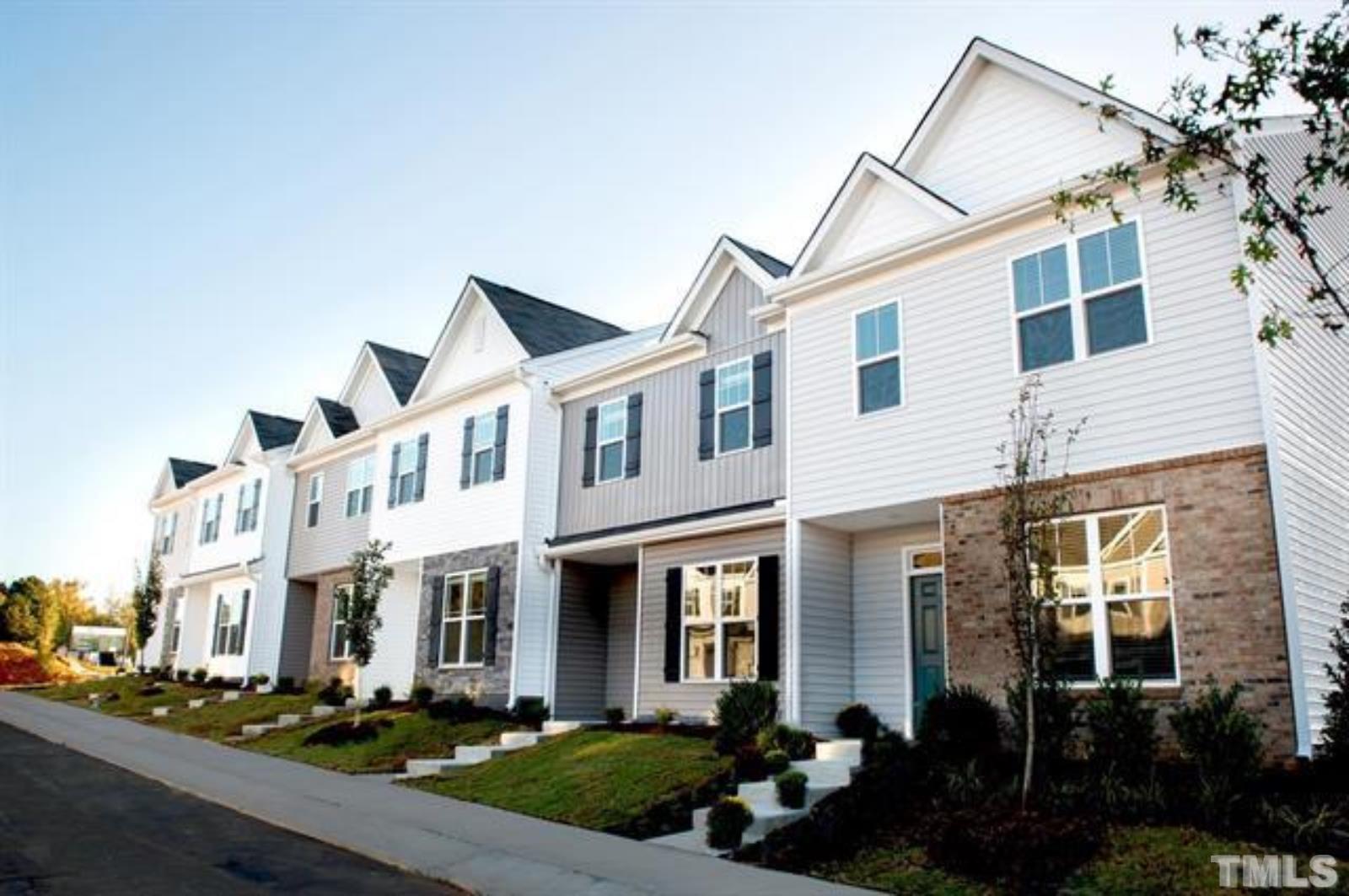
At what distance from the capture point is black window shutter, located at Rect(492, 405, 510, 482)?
2309 cm

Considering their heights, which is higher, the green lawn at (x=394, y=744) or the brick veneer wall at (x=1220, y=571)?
the brick veneer wall at (x=1220, y=571)

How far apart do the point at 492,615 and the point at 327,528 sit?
34.3ft

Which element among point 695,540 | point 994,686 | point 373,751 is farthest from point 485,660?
point 994,686

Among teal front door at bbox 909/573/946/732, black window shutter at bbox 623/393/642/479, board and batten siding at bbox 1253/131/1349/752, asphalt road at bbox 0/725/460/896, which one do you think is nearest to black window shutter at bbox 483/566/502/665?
black window shutter at bbox 623/393/642/479

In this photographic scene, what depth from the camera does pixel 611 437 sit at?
21672 mm

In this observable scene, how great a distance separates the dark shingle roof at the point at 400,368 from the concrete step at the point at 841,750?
17.0 m

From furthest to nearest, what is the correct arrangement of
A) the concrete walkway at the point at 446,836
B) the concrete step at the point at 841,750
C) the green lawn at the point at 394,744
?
the green lawn at the point at 394,744 → the concrete step at the point at 841,750 → the concrete walkway at the point at 446,836

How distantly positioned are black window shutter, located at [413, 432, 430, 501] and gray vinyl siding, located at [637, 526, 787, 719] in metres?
7.87

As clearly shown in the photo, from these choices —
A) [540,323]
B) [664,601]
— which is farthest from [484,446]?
[664,601]

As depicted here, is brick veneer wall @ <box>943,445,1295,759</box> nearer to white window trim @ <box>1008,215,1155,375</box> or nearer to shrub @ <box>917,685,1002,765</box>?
shrub @ <box>917,685,1002,765</box>

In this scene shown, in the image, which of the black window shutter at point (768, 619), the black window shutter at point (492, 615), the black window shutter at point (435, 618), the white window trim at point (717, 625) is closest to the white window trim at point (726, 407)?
the white window trim at point (717, 625)

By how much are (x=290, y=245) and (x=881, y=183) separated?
11161mm

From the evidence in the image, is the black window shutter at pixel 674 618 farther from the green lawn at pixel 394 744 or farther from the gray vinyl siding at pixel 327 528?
the gray vinyl siding at pixel 327 528

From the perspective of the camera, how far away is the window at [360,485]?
2903 cm
